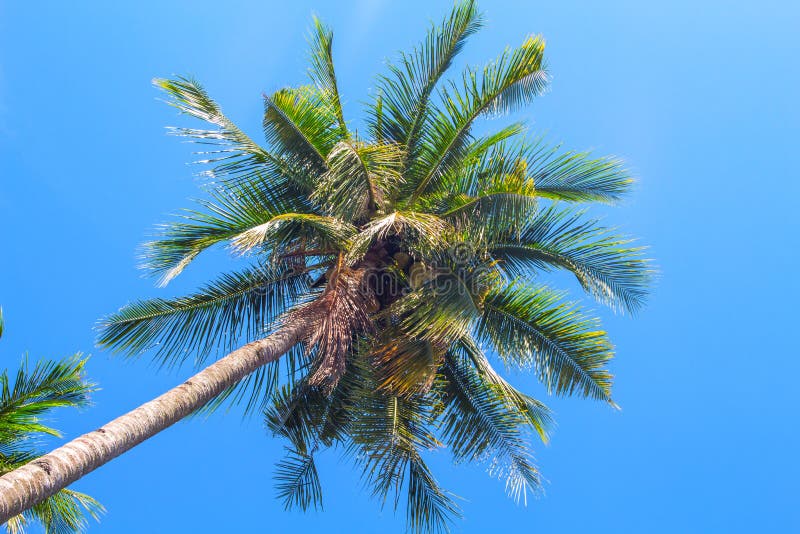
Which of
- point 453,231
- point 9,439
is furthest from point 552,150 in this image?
point 9,439

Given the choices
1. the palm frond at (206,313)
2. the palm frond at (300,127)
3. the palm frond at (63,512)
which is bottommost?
the palm frond at (63,512)

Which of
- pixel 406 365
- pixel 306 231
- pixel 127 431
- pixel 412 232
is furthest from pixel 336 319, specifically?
pixel 127 431

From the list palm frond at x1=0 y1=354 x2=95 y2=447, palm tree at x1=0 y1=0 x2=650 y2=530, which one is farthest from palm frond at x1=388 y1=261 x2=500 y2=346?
palm frond at x1=0 y1=354 x2=95 y2=447

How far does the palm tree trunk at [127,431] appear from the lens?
13.6ft

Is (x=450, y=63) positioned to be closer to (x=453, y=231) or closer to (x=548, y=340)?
(x=453, y=231)

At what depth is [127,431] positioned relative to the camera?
16.8ft

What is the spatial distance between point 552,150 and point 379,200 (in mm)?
2387

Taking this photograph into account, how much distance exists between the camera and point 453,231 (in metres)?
7.70

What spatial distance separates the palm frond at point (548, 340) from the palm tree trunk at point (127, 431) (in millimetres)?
2860

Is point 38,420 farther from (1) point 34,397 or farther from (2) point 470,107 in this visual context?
(2) point 470,107

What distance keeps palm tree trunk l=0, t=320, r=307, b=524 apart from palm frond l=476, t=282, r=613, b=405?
2.86 m

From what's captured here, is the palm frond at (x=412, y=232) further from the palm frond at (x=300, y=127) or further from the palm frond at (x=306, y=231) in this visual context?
the palm frond at (x=300, y=127)

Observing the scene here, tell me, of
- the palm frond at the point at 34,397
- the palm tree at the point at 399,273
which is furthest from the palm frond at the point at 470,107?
the palm frond at the point at 34,397

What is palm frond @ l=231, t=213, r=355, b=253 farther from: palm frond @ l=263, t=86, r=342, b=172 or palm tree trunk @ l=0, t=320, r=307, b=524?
palm frond @ l=263, t=86, r=342, b=172
